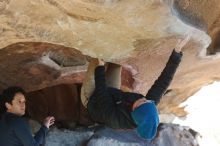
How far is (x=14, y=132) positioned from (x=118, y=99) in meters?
0.69

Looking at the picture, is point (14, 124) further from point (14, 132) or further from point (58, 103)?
point (58, 103)

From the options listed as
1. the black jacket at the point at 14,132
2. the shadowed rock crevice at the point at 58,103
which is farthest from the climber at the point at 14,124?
the shadowed rock crevice at the point at 58,103

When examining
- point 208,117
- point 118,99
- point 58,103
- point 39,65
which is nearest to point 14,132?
point 118,99

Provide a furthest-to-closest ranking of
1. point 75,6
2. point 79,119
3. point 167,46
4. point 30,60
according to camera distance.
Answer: point 79,119, point 30,60, point 167,46, point 75,6

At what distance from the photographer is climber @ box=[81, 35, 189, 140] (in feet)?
7.61

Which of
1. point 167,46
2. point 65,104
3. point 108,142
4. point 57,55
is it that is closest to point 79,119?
point 65,104

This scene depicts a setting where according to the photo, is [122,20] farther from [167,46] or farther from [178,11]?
[167,46]

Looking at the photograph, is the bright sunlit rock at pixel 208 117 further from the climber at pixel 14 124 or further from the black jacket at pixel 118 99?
the climber at pixel 14 124

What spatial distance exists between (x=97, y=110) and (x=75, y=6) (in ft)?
2.24

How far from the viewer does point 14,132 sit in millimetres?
2715

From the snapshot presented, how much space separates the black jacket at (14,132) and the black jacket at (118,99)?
16.9 inches

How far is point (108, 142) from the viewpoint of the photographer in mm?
4012

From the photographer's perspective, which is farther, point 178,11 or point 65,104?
point 65,104

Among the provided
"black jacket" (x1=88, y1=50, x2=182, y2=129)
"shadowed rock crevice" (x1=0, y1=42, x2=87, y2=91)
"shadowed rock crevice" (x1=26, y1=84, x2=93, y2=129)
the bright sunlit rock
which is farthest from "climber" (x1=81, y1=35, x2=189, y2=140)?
the bright sunlit rock
